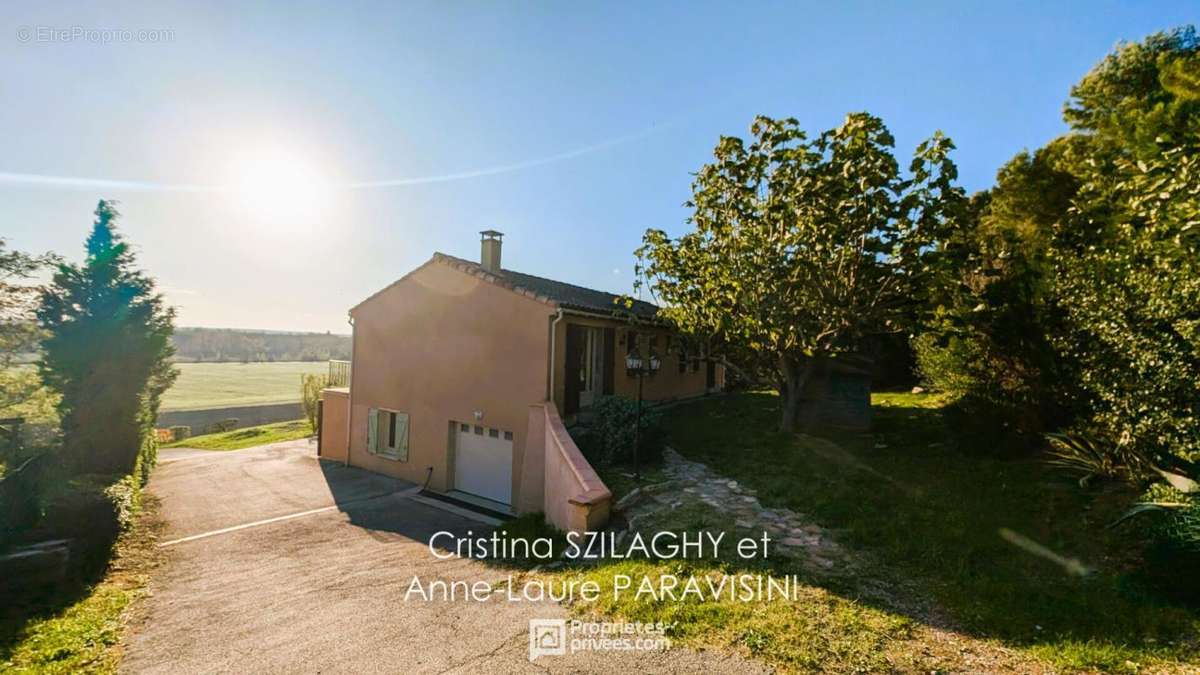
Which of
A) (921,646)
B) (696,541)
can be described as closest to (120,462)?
(696,541)

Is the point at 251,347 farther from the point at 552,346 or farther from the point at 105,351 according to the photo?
the point at 552,346

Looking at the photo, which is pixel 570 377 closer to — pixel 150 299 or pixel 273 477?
pixel 273 477

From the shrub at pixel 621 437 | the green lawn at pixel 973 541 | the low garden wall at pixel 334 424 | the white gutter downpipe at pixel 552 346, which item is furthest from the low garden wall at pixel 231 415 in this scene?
the green lawn at pixel 973 541

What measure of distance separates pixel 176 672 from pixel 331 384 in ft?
55.5

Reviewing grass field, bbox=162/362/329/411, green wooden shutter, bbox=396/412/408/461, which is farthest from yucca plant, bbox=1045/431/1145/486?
grass field, bbox=162/362/329/411

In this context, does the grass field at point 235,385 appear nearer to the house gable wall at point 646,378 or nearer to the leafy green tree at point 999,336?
the house gable wall at point 646,378

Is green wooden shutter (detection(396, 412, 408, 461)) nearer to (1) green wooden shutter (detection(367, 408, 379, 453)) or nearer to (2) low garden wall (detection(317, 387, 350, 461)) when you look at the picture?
(1) green wooden shutter (detection(367, 408, 379, 453))

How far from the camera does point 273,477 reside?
15.2 metres

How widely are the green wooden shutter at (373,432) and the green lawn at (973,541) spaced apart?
32.0 ft

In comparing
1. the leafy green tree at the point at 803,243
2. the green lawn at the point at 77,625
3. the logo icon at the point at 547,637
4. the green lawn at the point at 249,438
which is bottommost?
the green lawn at the point at 249,438

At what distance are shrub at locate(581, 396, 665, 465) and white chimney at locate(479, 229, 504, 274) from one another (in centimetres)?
670

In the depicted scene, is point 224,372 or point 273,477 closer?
point 273,477

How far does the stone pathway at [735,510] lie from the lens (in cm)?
631

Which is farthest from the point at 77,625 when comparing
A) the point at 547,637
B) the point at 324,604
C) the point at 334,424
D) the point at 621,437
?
the point at 334,424
